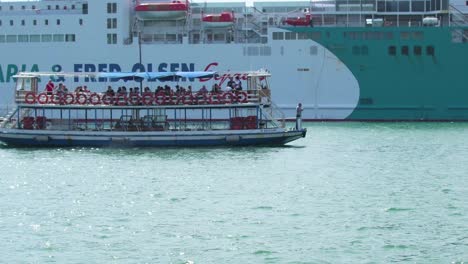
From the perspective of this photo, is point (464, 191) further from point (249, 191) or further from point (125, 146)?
point (125, 146)

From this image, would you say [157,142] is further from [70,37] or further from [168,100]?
[70,37]

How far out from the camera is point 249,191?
27.9 meters

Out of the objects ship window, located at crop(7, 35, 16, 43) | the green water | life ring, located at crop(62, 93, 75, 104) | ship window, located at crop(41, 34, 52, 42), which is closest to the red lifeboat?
ship window, located at crop(41, 34, 52, 42)

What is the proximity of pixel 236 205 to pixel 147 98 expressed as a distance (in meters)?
14.6

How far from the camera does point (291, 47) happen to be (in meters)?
52.2

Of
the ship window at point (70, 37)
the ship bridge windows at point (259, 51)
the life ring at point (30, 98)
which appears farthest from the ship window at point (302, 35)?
the life ring at point (30, 98)

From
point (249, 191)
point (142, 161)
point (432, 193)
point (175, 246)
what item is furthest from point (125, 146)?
point (175, 246)

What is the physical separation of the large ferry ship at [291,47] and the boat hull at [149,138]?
39.2 ft

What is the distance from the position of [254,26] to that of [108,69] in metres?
6.96

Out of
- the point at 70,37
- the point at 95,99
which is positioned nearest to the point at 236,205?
the point at 95,99

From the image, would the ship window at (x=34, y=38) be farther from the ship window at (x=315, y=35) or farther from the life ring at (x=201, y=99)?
the life ring at (x=201, y=99)

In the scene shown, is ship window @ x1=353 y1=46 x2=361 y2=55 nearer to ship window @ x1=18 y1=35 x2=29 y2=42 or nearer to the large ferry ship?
the large ferry ship

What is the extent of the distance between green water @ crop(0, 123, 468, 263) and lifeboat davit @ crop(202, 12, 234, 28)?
14570mm

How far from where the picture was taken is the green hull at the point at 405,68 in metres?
51.1
